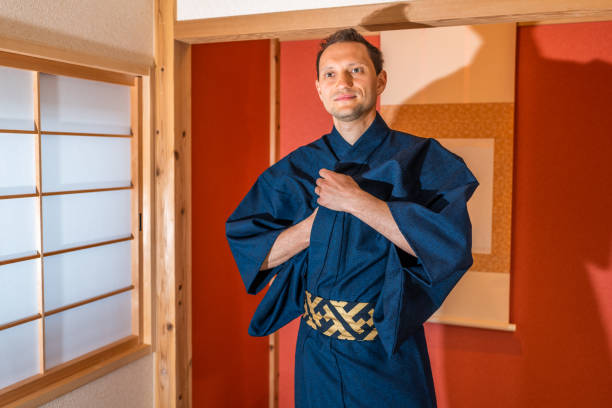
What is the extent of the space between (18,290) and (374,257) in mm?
1324

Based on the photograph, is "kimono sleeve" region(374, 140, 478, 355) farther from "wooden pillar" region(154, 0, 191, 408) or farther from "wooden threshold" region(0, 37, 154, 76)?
"wooden threshold" region(0, 37, 154, 76)

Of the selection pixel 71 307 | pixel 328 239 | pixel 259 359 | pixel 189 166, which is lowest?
pixel 259 359

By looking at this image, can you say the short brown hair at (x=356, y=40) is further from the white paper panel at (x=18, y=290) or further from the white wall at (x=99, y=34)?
the white paper panel at (x=18, y=290)

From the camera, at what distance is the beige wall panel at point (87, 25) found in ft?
6.04

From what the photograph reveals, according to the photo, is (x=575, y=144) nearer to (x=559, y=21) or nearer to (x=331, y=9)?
(x=559, y=21)

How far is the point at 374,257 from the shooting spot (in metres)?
1.62

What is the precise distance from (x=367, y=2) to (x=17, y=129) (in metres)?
1.38

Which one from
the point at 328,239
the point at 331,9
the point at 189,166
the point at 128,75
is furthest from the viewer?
the point at 189,166

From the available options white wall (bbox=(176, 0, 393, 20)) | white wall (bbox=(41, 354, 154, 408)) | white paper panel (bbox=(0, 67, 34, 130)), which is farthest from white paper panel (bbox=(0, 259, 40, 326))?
white wall (bbox=(176, 0, 393, 20))

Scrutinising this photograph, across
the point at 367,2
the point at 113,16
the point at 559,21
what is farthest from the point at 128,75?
the point at 559,21

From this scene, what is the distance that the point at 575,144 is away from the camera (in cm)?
278

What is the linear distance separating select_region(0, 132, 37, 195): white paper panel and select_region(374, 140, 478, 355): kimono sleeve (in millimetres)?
1351

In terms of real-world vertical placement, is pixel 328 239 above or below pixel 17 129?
below

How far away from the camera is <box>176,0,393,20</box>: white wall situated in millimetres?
2066
